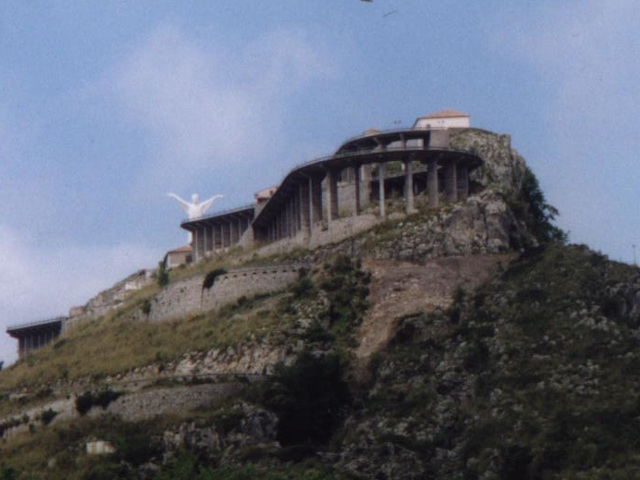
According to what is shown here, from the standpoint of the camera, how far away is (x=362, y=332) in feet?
343

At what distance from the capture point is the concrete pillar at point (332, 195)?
11775 centimetres

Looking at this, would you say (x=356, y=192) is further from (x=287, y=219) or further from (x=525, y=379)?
(x=525, y=379)

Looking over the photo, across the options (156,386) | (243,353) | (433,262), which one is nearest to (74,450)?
(156,386)

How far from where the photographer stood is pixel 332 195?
118375 mm

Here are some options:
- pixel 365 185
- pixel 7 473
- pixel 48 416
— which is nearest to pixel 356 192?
pixel 365 185

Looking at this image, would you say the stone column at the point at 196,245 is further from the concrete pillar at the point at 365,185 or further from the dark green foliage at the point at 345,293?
the dark green foliage at the point at 345,293

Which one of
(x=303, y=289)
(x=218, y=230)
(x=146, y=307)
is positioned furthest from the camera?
(x=218, y=230)

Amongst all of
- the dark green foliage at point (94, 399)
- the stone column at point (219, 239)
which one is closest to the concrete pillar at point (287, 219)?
the stone column at point (219, 239)

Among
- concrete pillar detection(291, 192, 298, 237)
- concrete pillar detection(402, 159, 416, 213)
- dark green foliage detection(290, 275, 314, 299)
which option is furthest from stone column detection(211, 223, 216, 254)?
dark green foliage detection(290, 275, 314, 299)

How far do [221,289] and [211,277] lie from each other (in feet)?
4.82

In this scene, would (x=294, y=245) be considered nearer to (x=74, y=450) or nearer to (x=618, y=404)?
(x=74, y=450)

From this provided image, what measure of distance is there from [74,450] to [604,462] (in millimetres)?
31502

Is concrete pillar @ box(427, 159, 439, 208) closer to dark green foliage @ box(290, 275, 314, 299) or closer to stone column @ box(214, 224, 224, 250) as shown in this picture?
dark green foliage @ box(290, 275, 314, 299)

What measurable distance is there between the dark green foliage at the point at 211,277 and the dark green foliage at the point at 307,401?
20217 millimetres
